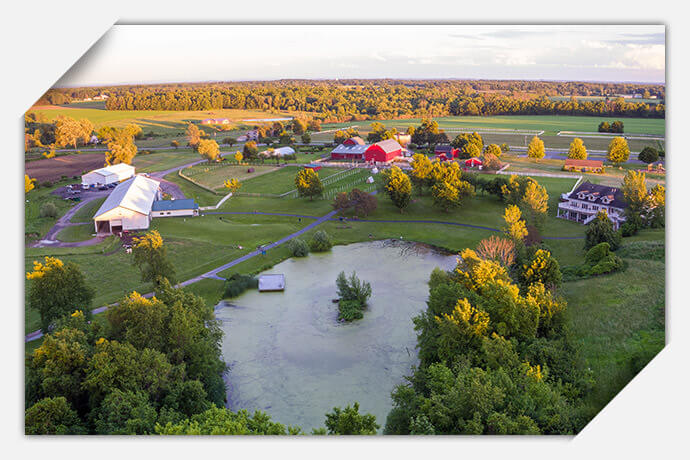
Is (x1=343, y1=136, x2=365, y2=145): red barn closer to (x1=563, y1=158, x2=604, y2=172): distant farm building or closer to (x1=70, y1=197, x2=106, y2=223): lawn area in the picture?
(x1=563, y1=158, x2=604, y2=172): distant farm building

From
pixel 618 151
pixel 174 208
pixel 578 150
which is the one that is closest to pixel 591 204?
pixel 618 151

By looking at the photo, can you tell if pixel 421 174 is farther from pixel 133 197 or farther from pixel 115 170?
pixel 115 170

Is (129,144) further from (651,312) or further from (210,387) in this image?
(651,312)

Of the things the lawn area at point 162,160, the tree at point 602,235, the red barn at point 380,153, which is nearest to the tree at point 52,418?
the tree at point 602,235

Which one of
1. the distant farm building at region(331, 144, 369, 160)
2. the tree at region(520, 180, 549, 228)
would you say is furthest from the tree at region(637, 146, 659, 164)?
the distant farm building at region(331, 144, 369, 160)

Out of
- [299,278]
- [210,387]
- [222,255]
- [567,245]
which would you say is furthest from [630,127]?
[210,387]

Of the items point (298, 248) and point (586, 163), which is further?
point (586, 163)

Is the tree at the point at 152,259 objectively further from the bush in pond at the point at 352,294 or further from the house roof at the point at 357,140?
the house roof at the point at 357,140
